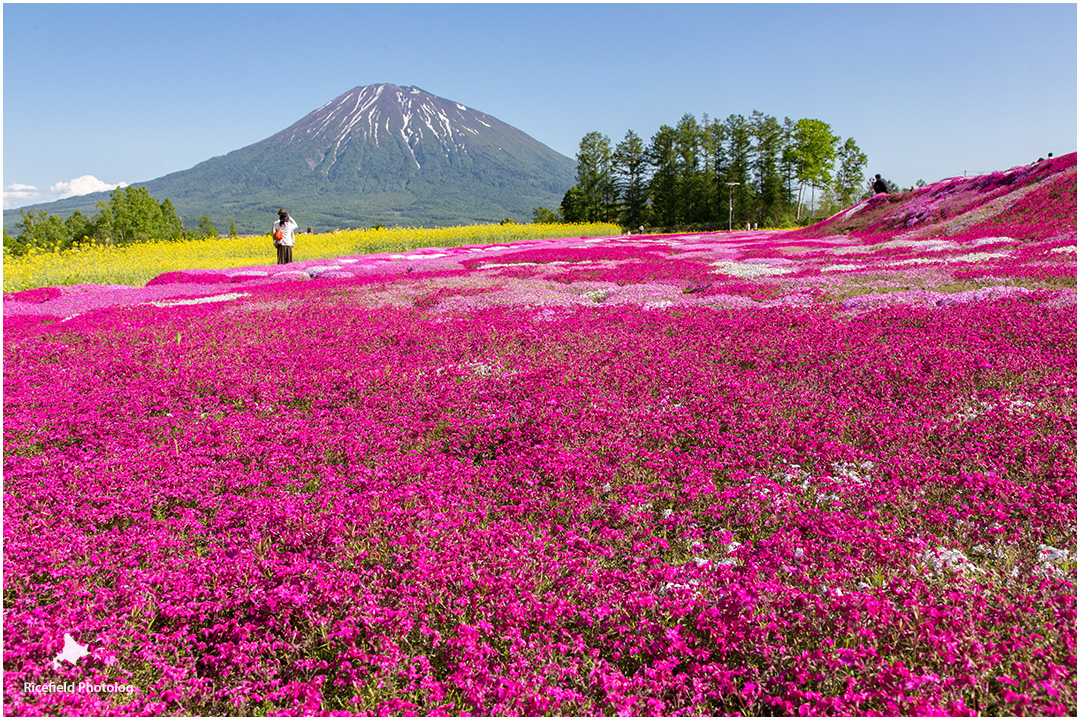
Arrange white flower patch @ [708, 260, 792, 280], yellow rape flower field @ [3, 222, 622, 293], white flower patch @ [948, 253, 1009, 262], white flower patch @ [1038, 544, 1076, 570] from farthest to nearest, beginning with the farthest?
1. yellow rape flower field @ [3, 222, 622, 293]
2. white flower patch @ [708, 260, 792, 280]
3. white flower patch @ [948, 253, 1009, 262]
4. white flower patch @ [1038, 544, 1076, 570]

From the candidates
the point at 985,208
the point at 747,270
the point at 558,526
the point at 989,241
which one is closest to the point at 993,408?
the point at 558,526

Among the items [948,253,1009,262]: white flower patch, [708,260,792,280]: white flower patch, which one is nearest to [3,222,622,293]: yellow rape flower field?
[708,260,792,280]: white flower patch

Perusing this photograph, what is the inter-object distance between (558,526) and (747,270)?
18.5m

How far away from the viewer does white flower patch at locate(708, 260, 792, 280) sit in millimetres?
19781

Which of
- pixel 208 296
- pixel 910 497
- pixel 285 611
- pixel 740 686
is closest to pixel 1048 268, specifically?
pixel 910 497

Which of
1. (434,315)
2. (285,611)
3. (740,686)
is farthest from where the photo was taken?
(434,315)

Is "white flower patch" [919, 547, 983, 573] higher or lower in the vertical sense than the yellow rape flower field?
lower

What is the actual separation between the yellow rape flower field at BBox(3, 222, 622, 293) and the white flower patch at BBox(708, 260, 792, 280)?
2575 centimetres

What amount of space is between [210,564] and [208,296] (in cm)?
1805

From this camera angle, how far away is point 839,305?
13.2m

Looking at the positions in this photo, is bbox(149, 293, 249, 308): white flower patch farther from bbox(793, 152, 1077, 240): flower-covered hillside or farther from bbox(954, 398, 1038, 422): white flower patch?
bbox(793, 152, 1077, 240): flower-covered hillside

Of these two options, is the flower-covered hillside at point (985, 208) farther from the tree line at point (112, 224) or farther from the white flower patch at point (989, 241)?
the tree line at point (112, 224)

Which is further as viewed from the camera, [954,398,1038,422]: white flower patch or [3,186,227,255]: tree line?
[3,186,227,255]: tree line

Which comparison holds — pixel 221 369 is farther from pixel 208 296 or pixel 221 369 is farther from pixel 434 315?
pixel 208 296
